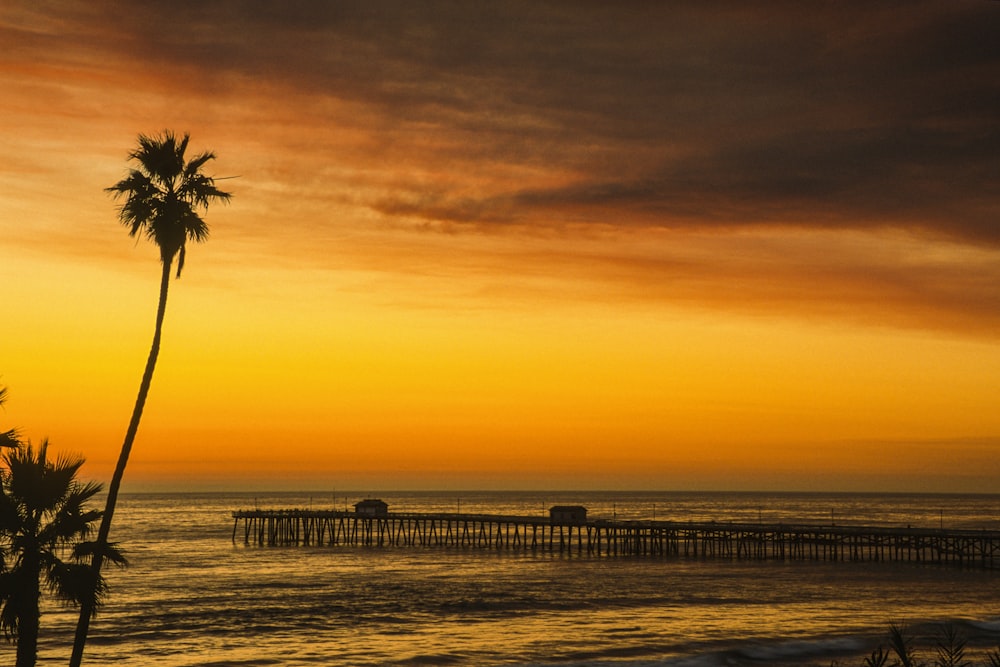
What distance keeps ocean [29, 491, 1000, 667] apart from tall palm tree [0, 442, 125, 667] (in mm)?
23168

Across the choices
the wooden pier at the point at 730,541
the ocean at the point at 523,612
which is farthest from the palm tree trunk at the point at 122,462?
the wooden pier at the point at 730,541

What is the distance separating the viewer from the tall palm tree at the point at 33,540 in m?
18.4

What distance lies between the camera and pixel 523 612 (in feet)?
181

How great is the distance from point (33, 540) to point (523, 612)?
39.5m

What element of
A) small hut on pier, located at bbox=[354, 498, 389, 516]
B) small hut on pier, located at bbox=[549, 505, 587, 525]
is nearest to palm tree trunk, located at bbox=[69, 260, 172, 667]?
small hut on pier, located at bbox=[549, 505, 587, 525]

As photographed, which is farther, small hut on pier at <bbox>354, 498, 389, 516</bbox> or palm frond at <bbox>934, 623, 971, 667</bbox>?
small hut on pier at <bbox>354, 498, 389, 516</bbox>

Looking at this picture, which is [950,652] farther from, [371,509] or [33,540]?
[371,509]

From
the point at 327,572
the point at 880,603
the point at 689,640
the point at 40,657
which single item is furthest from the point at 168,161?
the point at 327,572

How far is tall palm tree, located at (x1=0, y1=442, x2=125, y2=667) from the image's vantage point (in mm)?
18359

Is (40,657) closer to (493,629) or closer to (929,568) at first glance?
(493,629)

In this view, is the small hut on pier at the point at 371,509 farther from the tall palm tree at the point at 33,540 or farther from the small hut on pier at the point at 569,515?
the tall palm tree at the point at 33,540

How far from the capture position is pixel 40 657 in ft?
137

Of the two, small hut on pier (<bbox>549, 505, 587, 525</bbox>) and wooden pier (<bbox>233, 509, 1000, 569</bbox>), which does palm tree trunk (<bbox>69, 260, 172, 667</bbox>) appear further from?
small hut on pier (<bbox>549, 505, 587, 525</bbox>)

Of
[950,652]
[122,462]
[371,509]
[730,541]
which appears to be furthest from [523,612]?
[371,509]
